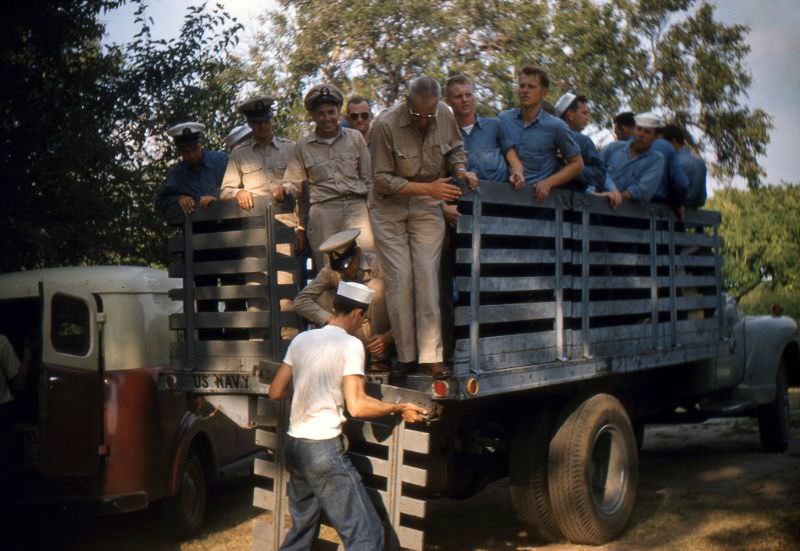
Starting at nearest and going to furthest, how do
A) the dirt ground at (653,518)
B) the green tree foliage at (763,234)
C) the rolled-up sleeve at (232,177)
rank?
the dirt ground at (653,518) < the rolled-up sleeve at (232,177) < the green tree foliage at (763,234)

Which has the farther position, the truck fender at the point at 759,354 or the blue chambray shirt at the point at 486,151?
the truck fender at the point at 759,354

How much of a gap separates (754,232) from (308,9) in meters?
18.3

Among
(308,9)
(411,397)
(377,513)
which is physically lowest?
(377,513)

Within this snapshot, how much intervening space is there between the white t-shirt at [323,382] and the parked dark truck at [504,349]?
0.36 metres

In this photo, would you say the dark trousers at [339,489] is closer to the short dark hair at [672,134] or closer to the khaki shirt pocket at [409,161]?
the khaki shirt pocket at [409,161]

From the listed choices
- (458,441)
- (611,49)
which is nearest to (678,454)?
(458,441)

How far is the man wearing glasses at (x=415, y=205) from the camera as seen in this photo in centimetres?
584

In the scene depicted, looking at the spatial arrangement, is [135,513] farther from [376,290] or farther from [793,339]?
[793,339]

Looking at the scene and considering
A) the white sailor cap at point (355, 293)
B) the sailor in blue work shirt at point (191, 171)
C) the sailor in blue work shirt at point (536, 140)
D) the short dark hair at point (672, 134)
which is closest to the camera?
the white sailor cap at point (355, 293)

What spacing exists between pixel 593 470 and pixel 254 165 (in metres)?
2.91

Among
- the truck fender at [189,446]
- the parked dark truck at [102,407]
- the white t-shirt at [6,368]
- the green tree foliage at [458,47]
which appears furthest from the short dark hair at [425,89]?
the green tree foliage at [458,47]

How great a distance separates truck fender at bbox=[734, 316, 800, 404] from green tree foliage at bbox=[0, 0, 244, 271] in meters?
6.05

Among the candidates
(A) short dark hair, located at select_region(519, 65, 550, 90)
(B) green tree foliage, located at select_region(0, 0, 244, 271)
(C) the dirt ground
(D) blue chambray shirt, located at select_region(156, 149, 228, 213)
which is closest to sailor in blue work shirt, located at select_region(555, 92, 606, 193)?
(A) short dark hair, located at select_region(519, 65, 550, 90)

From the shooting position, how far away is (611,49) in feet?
72.0
